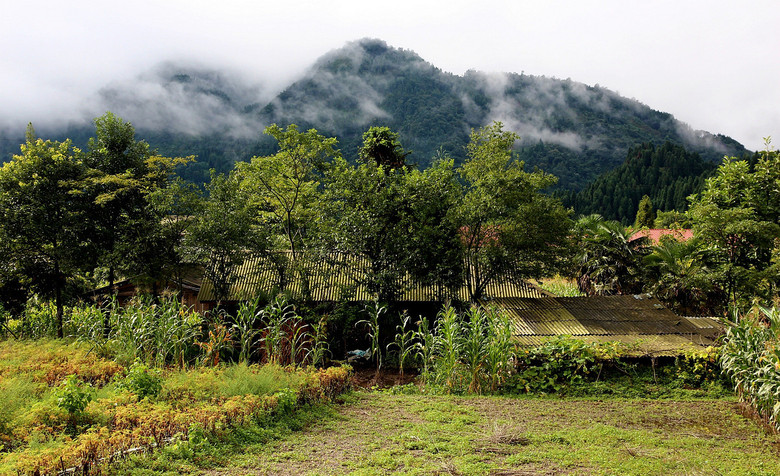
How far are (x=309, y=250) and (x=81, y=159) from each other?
655 centimetres

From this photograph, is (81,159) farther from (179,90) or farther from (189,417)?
(179,90)

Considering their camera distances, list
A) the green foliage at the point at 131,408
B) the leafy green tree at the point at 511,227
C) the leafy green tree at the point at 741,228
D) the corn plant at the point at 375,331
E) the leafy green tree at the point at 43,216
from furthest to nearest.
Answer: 1. the leafy green tree at the point at 511,227
2. the leafy green tree at the point at 741,228
3. the leafy green tree at the point at 43,216
4. the corn plant at the point at 375,331
5. the green foliage at the point at 131,408

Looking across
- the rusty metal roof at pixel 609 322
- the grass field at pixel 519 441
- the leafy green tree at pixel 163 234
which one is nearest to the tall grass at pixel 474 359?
the grass field at pixel 519 441

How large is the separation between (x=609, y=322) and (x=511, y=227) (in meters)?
3.42

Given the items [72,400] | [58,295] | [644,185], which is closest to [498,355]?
[72,400]

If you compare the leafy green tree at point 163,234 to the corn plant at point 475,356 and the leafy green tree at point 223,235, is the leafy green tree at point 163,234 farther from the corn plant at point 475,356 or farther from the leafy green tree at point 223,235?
the corn plant at point 475,356

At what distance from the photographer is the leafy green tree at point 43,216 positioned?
11.5 meters

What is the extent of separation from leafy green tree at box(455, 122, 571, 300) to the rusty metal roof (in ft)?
5.34

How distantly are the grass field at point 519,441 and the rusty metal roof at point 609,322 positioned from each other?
84.9 inches

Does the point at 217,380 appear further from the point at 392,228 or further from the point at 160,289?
the point at 160,289

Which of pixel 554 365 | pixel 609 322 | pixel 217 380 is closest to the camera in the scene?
pixel 217 380

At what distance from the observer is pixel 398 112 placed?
379ft

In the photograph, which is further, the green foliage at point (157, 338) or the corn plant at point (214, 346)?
the green foliage at point (157, 338)

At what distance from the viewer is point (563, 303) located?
11281 millimetres
